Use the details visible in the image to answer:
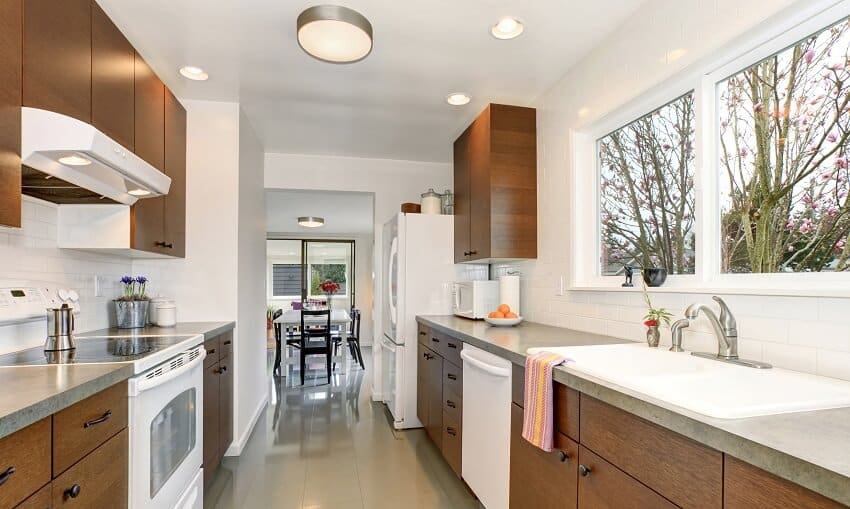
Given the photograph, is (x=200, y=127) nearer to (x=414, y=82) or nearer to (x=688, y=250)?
(x=414, y=82)

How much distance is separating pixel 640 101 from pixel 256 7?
1.87m

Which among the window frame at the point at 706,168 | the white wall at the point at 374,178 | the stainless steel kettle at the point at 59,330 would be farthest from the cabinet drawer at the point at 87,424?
the white wall at the point at 374,178

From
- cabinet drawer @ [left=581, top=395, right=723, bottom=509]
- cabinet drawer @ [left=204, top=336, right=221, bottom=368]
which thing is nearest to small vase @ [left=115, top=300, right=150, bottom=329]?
cabinet drawer @ [left=204, top=336, right=221, bottom=368]

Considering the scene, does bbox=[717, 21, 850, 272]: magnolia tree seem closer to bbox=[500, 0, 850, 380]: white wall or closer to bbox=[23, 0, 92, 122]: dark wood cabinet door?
bbox=[500, 0, 850, 380]: white wall

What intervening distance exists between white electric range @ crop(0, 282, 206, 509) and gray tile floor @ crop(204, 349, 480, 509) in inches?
18.5

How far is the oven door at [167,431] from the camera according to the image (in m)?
1.58

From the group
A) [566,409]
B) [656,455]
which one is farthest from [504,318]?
[656,455]

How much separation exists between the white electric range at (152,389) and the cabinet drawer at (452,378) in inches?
54.4

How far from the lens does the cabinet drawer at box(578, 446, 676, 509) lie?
1.09 metres

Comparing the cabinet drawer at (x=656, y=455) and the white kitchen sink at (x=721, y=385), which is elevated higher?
the white kitchen sink at (x=721, y=385)

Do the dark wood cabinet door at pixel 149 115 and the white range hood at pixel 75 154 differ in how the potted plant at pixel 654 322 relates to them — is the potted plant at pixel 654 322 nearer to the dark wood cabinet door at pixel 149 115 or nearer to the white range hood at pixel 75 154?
the white range hood at pixel 75 154

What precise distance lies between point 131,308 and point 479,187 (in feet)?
7.76

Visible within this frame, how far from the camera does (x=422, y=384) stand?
134 inches

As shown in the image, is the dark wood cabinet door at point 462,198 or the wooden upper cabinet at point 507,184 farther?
the dark wood cabinet door at point 462,198
